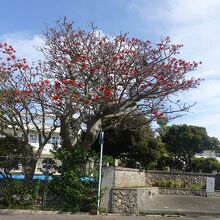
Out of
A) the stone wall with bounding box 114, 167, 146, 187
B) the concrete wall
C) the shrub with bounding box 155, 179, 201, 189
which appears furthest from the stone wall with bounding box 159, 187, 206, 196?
A: the stone wall with bounding box 114, 167, 146, 187

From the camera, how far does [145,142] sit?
29.8 m

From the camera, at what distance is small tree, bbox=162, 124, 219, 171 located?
51500 mm

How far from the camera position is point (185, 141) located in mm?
51594

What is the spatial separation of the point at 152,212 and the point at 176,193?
11166 millimetres

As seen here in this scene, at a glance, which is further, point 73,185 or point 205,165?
point 205,165

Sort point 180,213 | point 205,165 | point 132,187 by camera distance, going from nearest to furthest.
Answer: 1. point 180,213
2. point 132,187
3. point 205,165

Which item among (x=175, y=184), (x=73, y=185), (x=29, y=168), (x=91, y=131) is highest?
(x=91, y=131)

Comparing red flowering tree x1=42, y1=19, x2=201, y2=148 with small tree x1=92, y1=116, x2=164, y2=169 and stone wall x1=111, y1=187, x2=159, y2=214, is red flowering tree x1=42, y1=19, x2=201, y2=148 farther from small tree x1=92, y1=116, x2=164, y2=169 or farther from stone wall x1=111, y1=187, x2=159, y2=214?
small tree x1=92, y1=116, x2=164, y2=169

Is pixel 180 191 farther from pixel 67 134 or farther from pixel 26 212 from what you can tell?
pixel 26 212

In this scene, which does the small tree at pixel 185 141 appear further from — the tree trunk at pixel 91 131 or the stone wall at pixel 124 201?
the stone wall at pixel 124 201

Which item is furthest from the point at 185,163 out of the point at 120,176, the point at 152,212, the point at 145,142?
the point at 152,212

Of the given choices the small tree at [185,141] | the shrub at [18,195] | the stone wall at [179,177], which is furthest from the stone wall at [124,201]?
the small tree at [185,141]

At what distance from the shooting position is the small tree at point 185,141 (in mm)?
51500

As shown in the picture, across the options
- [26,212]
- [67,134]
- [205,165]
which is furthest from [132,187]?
[205,165]
